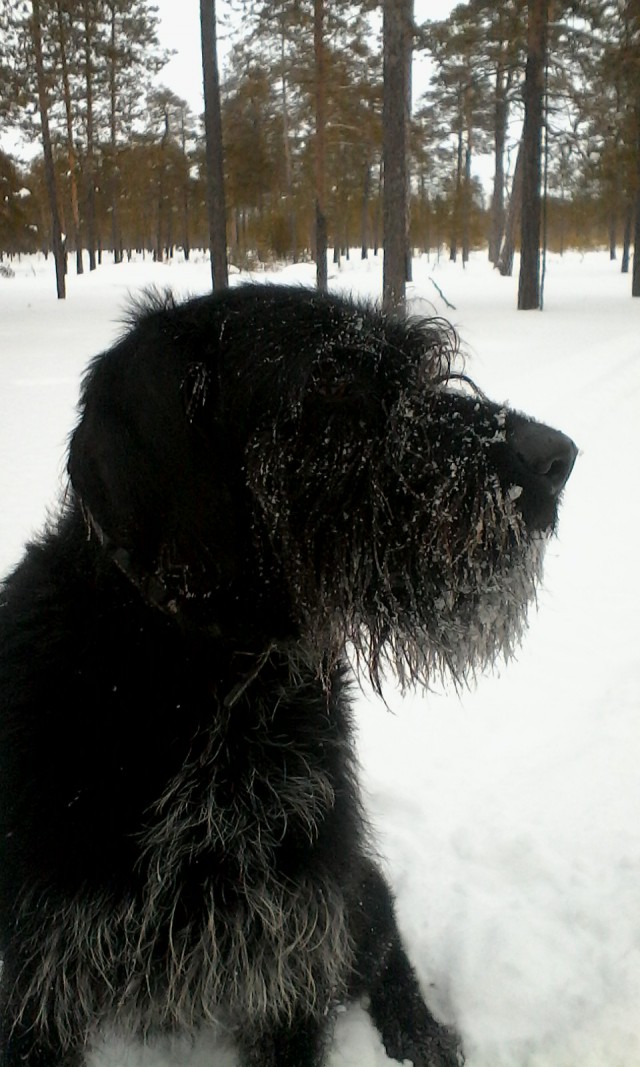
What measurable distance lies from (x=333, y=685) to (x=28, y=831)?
0.81 meters

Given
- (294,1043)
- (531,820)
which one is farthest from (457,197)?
(294,1043)

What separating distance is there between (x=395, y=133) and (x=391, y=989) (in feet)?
46.2

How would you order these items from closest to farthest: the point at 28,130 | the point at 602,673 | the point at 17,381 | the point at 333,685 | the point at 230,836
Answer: the point at 230,836 < the point at 333,685 < the point at 602,673 < the point at 17,381 < the point at 28,130

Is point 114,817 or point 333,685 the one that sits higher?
point 333,685

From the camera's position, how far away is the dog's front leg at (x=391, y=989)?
229 cm

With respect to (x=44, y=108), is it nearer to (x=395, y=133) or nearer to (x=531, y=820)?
(x=395, y=133)

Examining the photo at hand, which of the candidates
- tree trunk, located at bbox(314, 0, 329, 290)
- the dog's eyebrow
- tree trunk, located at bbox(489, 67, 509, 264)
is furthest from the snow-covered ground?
tree trunk, located at bbox(489, 67, 509, 264)

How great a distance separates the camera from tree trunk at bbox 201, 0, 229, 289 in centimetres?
1527

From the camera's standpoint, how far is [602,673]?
3971 millimetres

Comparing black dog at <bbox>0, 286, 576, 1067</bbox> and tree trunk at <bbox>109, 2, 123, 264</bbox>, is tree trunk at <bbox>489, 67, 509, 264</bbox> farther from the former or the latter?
black dog at <bbox>0, 286, 576, 1067</bbox>

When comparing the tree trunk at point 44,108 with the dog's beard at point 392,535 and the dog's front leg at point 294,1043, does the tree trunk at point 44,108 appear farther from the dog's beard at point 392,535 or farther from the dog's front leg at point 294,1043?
the dog's front leg at point 294,1043

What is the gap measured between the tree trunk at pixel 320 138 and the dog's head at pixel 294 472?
54.2ft

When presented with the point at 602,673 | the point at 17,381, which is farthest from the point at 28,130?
the point at 602,673

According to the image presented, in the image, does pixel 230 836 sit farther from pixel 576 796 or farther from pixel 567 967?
pixel 576 796
